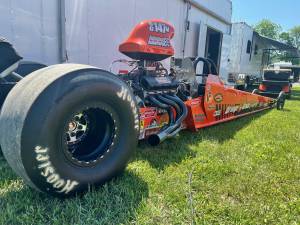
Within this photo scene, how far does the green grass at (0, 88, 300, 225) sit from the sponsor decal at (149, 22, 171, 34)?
141cm

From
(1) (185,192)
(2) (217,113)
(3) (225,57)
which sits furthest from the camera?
(3) (225,57)

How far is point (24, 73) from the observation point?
3.28 m

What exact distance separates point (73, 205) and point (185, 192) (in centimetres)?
86

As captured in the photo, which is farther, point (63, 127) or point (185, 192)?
point (185, 192)

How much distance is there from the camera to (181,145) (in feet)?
11.4

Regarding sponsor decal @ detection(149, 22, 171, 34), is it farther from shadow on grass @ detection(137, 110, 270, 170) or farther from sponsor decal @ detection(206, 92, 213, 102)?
shadow on grass @ detection(137, 110, 270, 170)

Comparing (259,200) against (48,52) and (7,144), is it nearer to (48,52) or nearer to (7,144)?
(7,144)

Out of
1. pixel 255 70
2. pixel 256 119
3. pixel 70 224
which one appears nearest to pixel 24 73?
pixel 70 224

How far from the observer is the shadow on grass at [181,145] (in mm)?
3006

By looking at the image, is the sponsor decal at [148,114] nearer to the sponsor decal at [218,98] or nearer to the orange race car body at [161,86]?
the orange race car body at [161,86]

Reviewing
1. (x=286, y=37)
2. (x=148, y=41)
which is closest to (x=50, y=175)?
(x=148, y=41)

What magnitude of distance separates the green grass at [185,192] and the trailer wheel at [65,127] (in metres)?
0.17

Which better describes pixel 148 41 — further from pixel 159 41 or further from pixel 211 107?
pixel 211 107

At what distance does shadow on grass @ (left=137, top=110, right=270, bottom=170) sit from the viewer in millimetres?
3006
